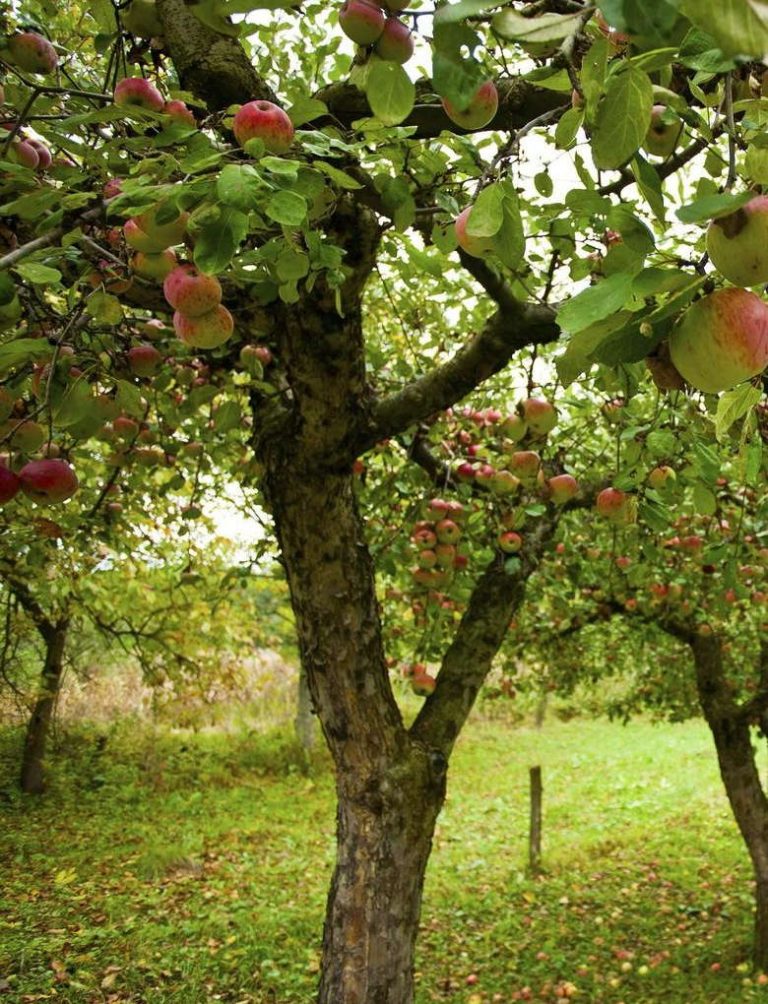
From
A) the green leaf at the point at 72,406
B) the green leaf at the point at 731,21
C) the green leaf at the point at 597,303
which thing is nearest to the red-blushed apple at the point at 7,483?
the green leaf at the point at 72,406

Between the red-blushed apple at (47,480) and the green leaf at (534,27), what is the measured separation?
1485mm

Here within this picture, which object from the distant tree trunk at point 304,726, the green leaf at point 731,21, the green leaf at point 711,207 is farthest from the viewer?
the distant tree trunk at point 304,726

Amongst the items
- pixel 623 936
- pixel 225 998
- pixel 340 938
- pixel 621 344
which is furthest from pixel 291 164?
pixel 623 936

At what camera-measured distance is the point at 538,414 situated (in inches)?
111

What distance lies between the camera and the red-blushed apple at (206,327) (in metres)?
1.50

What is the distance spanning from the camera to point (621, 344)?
2.71 feet

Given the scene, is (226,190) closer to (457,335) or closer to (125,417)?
(125,417)

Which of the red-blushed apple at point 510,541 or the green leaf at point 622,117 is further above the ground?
the green leaf at point 622,117

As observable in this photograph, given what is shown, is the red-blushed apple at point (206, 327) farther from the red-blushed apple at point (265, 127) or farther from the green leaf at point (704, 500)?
the green leaf at point (704, 500)

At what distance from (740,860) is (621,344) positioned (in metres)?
9.21

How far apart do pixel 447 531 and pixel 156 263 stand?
2195 mm

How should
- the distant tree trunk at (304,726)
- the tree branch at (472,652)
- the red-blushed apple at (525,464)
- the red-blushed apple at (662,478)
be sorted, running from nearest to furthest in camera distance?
the red-blushed apple at (662,478) < the red-blushed apple at (525,464) < the tree branch at (472,652) < the distant tree trunk at (304,726)

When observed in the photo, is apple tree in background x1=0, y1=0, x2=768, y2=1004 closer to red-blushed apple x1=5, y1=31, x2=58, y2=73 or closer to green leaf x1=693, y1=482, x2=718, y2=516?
red-blushed apple x1=5, y1=31, x2=58, y2=73

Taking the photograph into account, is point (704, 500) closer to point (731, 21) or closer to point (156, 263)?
point (156, 263)
